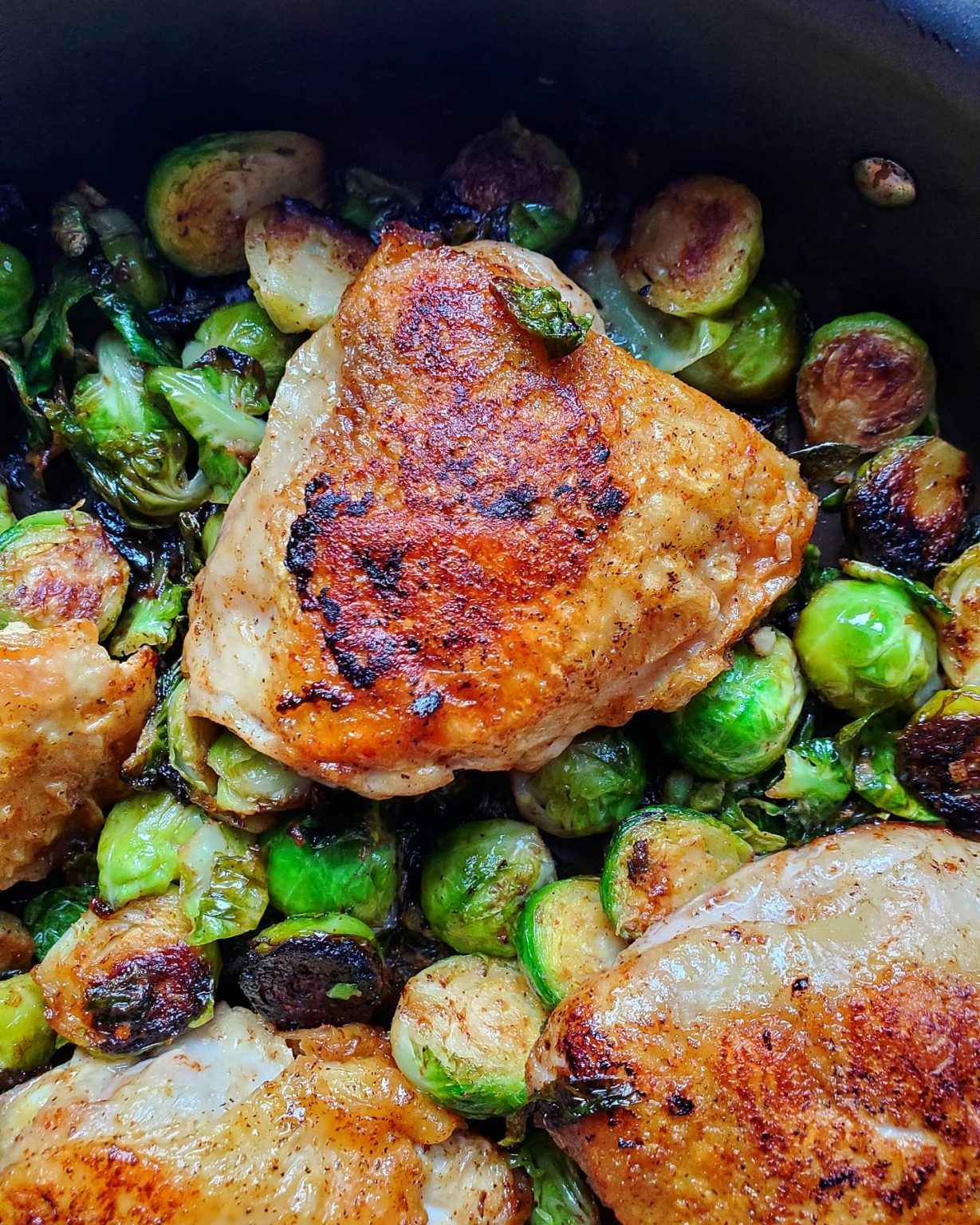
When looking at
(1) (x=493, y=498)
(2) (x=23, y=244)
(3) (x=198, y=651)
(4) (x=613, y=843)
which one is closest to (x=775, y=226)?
(1) (x=493, y=498)

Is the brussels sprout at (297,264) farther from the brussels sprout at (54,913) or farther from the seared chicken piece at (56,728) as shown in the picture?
the brussels sprout at (54,913)

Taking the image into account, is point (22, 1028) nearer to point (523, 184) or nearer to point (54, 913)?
point (54, 913)

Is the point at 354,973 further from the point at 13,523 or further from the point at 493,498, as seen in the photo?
the point at 13,523

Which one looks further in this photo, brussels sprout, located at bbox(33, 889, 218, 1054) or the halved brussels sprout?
the halved brussels sprout

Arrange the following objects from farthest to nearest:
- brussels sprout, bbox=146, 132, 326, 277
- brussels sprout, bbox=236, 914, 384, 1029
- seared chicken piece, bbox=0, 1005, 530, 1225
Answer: brussels sprout, bbox=146, 132, 326, 277 → brussels sprout, bbox=236, 914, 384, 1029 → seared chicken piece, bbox=0, 1005, 530, 1225

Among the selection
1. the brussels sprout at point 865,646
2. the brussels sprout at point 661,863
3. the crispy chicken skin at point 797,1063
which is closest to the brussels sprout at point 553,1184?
the crispy chicken skin at point 797,1063

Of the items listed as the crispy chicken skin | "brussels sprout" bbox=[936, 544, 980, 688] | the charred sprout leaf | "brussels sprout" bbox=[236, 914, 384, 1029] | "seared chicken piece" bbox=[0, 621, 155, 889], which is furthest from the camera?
"brussels sprout" bbox=[936, 544, 980, 688]

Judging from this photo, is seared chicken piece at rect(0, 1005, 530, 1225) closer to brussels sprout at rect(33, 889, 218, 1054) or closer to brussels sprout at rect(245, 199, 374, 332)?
brussels sprout at rect(33, 889, 218, 1054)

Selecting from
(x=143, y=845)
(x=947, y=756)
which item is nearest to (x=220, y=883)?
(x=143, y=845)

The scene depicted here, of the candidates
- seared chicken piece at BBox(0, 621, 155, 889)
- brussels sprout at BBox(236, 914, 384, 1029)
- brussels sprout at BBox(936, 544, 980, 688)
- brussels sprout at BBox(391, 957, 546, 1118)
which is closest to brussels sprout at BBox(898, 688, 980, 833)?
brussels sprout at BBox(936, 544, 980, 688)
